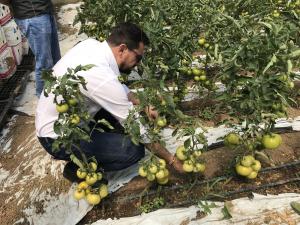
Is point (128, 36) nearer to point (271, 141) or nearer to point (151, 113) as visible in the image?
point (151, 113)

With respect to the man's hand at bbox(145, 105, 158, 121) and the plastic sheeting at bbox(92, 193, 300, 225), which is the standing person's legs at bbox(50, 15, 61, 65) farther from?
the plastic sheeting at bbox(92, 193, 300, 225)

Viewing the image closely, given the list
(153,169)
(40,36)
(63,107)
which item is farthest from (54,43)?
(153,169)

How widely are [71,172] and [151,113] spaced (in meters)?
0.83

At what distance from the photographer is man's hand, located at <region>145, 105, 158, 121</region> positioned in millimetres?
2539

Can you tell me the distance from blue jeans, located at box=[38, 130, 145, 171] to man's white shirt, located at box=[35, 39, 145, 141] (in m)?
0.19

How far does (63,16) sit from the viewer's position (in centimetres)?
754

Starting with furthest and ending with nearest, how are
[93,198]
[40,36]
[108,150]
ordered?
[40,36] → [108,150] → [93,198]

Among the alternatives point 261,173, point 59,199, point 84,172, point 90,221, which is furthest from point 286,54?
point 59,199

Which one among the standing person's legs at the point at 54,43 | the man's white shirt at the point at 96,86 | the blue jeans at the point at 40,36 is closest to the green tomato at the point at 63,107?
the man's white shirt at the point at 96,86

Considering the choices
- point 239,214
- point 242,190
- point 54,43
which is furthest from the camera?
point 54,43

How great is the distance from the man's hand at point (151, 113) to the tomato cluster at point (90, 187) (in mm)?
497

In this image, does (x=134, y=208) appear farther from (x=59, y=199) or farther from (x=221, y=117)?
(x=221, y=117)

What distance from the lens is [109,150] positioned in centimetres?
287

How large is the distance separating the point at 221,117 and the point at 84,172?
64.9 inches
